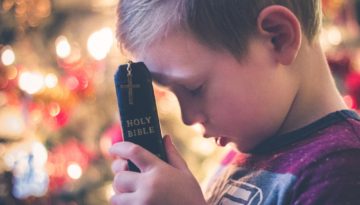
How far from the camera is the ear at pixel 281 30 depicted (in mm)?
457

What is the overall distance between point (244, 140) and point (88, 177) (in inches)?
33.7

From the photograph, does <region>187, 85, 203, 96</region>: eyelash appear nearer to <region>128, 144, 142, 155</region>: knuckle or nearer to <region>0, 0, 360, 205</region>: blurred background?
<region>128, 144, 142, 155</region>: knuckle

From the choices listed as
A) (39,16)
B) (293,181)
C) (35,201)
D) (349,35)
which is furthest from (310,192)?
(349,35)

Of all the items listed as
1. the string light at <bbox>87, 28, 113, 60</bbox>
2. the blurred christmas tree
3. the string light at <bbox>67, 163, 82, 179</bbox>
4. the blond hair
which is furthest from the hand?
the string light at <bbox>87, 28, 113, 60</bbox>

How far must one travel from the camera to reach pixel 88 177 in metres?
1.31

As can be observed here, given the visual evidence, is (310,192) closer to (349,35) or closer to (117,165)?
(117,165)

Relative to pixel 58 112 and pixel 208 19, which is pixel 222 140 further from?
pixel 58 112

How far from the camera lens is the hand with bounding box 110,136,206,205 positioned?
451mm

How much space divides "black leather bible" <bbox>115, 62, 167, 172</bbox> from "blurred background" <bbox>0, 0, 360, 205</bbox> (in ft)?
2.34

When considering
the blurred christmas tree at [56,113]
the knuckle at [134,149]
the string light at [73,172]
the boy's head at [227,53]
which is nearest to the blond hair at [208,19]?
the boy's head at [227,53]

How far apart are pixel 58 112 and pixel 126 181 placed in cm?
87

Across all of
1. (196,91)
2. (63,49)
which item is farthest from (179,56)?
(63,49)

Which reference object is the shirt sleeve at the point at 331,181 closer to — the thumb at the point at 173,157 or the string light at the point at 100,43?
the thumb at the point at 173,157

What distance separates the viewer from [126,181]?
47cm
